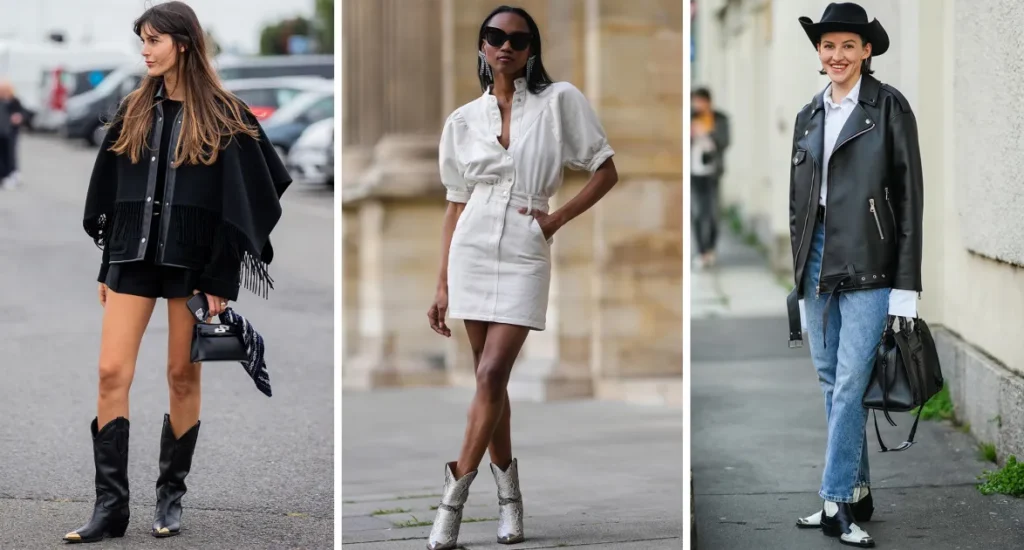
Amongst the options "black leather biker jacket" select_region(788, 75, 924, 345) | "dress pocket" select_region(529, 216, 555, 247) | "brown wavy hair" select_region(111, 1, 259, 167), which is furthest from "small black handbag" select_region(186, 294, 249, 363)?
"black leather biker jacket" select_region(788, 75, 924, 345)

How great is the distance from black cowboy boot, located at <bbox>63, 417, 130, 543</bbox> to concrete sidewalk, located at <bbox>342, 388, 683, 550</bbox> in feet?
2.69

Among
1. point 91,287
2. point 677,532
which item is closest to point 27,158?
point 91,287

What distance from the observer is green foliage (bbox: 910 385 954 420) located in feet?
26.9

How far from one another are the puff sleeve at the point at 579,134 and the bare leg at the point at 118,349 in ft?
5.25

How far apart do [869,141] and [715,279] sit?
11.4m

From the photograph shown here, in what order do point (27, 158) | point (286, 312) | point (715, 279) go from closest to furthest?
point (286, 312), point (715, 279), point (27, 158)

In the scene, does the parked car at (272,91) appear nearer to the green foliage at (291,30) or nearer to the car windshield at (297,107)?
the car windshield at (297,107)

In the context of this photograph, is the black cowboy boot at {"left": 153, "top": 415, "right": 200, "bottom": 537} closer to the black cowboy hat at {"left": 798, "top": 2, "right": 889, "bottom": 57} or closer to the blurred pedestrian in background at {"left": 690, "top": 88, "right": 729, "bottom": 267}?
the black cowboy hat at {"left": 798, "top": 2, "right": 889, "bottom": 57}

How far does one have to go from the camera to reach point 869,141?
547 cm

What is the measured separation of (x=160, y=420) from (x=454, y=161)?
3.91m

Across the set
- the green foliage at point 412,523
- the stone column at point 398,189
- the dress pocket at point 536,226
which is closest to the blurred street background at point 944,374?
the green foliage at point 412,523

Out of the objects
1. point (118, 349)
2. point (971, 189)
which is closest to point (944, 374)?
point (971, 189)

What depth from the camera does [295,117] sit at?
2731 centimetres

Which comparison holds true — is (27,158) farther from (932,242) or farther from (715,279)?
(932,242)
